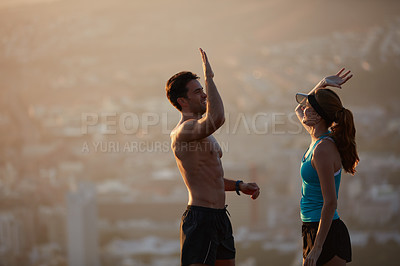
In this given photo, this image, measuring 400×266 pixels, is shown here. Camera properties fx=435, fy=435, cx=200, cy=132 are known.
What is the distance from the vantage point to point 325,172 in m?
1.59

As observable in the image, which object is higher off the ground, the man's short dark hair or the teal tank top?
the man's short dark hair

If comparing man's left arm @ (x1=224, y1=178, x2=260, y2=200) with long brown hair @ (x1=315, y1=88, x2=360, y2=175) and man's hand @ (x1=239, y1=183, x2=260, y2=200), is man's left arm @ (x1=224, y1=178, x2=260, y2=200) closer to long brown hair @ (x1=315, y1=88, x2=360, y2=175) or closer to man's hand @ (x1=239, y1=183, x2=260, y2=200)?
man's hand @ (x1=239, y1=183, x2=260, y2=200)

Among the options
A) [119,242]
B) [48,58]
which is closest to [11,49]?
[48,58]

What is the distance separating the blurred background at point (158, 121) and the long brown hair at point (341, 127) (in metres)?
15.3

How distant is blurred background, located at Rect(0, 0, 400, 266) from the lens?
18.3 metres

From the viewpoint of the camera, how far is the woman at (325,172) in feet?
5.27

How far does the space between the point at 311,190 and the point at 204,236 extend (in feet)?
1.51

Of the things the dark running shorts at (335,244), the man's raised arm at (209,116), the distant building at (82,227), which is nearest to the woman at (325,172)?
the dark running shorts at (335,244)

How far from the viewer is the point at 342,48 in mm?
17844

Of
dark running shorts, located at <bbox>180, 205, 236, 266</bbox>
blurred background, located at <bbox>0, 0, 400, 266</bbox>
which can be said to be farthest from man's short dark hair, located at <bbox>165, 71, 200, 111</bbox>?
blurred background, located at <bbox>0, 0, 400, 266</bbox>

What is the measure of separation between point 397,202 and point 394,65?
6948 mm

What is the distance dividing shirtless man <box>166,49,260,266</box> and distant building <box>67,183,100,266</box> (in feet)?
60.9

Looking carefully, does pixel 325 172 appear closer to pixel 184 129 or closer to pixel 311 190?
pixel 311 190

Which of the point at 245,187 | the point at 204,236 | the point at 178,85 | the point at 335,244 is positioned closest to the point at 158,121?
the point at 245,187
